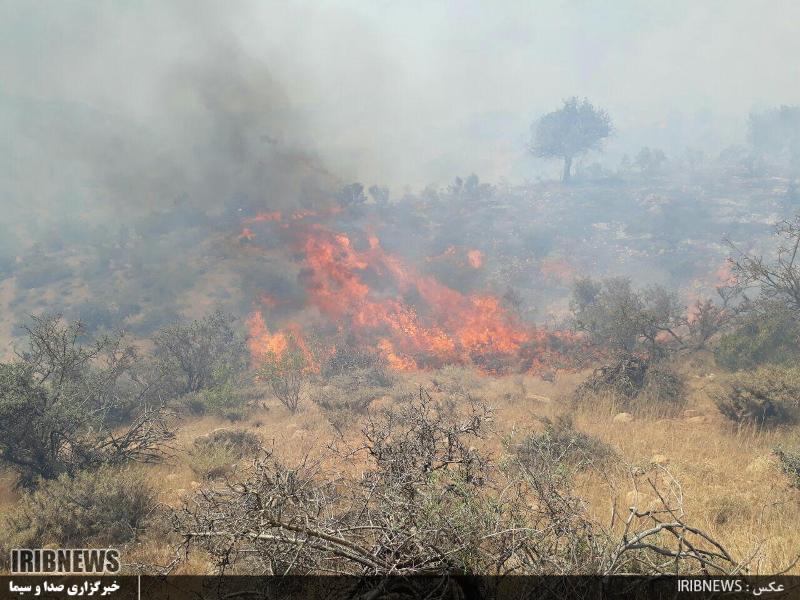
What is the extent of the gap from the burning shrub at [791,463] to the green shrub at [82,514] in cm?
879

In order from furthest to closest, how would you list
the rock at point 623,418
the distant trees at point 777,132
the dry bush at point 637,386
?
the distant trees at point 777,132 → the dry bush at point 637,386 → the rock at point 623,418

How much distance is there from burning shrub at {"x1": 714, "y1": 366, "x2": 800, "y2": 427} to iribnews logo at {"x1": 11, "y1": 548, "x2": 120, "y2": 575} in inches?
420

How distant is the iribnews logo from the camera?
483 centimetres

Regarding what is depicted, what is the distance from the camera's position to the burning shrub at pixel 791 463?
545cm

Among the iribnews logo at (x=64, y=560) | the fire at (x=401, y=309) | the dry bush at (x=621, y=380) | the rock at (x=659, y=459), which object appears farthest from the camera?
the fire at (x=401, y=309)

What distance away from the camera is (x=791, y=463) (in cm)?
570

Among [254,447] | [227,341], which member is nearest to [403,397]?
[254,447]

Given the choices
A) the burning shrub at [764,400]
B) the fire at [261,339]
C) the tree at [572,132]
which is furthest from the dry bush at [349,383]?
the tree at [572,132]

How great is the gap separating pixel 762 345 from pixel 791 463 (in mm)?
8035

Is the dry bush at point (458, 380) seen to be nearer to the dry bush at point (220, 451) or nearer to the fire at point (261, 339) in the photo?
the dry bush at point (220, 451)

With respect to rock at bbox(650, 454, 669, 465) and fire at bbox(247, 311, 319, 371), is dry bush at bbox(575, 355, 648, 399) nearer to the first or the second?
rock at bbox(650, 454, 669, 465)

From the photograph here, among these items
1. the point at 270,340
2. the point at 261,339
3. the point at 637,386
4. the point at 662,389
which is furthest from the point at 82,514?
the point at 261,339

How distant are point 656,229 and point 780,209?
431 inches

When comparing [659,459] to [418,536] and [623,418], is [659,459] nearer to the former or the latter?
[623,418]
